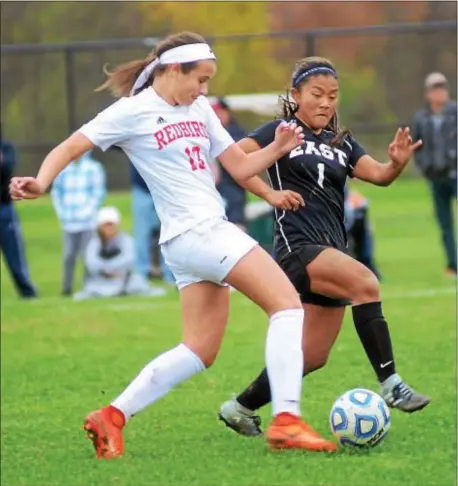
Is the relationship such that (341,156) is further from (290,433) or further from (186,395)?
(186,395)

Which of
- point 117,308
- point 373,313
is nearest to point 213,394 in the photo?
point 373,313

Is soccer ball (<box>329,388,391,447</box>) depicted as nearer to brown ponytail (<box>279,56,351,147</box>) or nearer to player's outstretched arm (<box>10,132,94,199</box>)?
brown ponytail (<box>279,56,351,147</box>)

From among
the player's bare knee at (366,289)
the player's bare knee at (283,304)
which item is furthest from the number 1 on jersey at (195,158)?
the player's bare knee at (366,289)

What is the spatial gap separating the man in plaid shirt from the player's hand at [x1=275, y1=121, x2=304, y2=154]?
1087cm

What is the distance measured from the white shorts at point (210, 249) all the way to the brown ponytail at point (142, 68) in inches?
31.2

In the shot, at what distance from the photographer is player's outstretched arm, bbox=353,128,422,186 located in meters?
7.08

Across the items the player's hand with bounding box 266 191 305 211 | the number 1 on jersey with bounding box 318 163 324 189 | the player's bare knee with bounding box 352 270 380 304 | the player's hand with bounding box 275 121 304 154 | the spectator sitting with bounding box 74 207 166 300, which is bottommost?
the spectator sitting with bounding box 74 207 166 300

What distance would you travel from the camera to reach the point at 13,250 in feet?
55.7

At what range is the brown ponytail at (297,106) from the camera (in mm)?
7234

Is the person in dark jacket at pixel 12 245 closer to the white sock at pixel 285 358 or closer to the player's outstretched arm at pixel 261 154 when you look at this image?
the player's outstretched arm at pixel 261 154

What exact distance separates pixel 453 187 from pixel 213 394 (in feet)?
27.2

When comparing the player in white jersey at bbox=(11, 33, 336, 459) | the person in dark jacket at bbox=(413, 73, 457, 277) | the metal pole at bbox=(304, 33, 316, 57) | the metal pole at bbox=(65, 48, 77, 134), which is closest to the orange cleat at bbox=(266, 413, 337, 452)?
the player in white jersey at bbox=(11, 33, 336, 459)

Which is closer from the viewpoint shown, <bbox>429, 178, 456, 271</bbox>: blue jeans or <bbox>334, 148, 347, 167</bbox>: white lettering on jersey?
<bbox>334, 148, 347, 167</bbox>: white lettering on jersey

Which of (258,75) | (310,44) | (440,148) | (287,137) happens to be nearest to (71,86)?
(310,44)
